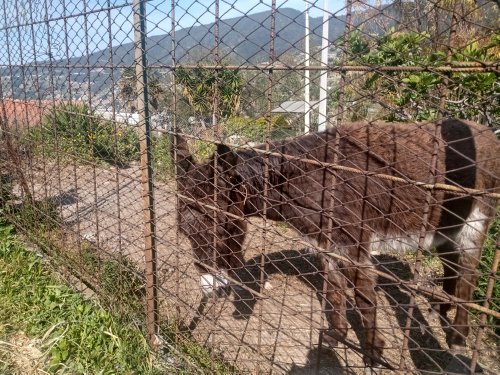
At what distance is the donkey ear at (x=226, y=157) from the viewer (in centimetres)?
250

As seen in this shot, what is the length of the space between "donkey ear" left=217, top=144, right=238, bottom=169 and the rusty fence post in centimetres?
46

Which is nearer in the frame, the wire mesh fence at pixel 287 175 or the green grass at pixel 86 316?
the wire mesh fence at pixel 287 175

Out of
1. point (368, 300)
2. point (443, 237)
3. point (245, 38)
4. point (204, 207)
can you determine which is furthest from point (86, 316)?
point (443, 237)

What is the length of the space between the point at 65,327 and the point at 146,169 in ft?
5.08

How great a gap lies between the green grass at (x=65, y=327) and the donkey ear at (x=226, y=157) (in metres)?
1.43

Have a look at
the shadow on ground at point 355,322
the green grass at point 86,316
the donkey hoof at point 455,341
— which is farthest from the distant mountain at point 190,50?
the donkey hoof at point 455,341

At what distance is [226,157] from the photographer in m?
2.61

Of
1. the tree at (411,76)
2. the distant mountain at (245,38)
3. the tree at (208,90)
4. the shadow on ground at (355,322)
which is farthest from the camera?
the shadow on ground at (355,322)

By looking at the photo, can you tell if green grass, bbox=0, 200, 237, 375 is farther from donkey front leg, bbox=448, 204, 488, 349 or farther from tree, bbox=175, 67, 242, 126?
donkey front leg, bbox=448, 204, 488, 349

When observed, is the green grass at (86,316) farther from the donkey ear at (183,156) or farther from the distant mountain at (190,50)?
the distant mountain at (190,50)

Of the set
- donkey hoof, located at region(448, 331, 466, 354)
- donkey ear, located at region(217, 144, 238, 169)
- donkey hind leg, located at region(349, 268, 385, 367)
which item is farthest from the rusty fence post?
donkey hoof, located at region(448, 331, 466, 354)

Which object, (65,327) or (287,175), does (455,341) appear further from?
(65,327)

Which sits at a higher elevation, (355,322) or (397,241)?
(397,241)

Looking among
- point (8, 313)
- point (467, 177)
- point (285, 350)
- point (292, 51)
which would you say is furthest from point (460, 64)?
point (8, 313)
